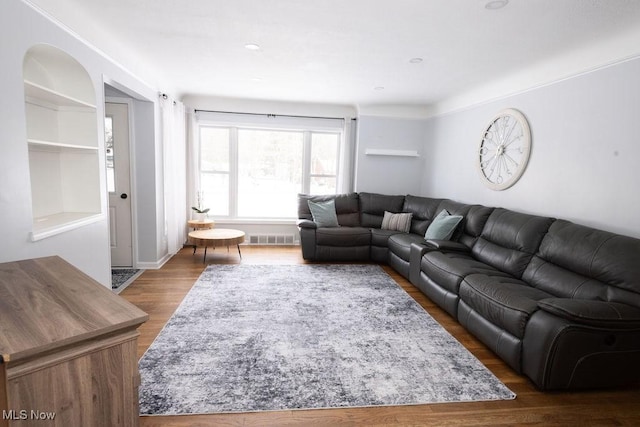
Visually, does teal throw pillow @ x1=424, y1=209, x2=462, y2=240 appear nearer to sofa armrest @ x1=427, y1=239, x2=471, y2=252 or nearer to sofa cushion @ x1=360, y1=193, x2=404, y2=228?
sofa armrest @ x1=427, y1=239, x2=471, y2=252

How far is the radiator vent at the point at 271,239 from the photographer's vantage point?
5.86m

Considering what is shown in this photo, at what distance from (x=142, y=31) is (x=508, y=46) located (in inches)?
123

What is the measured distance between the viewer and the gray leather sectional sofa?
203 centimetres

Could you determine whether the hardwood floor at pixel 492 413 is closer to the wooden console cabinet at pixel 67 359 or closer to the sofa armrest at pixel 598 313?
the sofa armrest at pixel 598 313

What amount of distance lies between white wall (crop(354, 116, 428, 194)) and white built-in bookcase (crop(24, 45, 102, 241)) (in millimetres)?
3956

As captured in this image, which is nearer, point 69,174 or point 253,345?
point 253,345

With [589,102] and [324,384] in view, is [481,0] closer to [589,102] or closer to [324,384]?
[589,102]

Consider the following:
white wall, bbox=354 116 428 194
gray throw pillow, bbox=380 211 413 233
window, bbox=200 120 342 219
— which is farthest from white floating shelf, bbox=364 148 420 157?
gray throw pillow, bbox=380 211 413 233

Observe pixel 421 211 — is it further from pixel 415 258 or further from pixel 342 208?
pixel 415 258

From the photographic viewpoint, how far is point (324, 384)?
2.12 metres

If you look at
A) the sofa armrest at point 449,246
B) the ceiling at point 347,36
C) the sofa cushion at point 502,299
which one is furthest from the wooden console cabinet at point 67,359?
the sofa armrest at point 449,246

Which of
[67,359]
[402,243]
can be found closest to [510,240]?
[402,243]

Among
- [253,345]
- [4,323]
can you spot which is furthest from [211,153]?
[4,323]

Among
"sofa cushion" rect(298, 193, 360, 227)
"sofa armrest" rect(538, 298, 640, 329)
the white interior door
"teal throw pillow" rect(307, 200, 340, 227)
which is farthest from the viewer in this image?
"sofa cushion" rect(298, 193, 360, 227)
